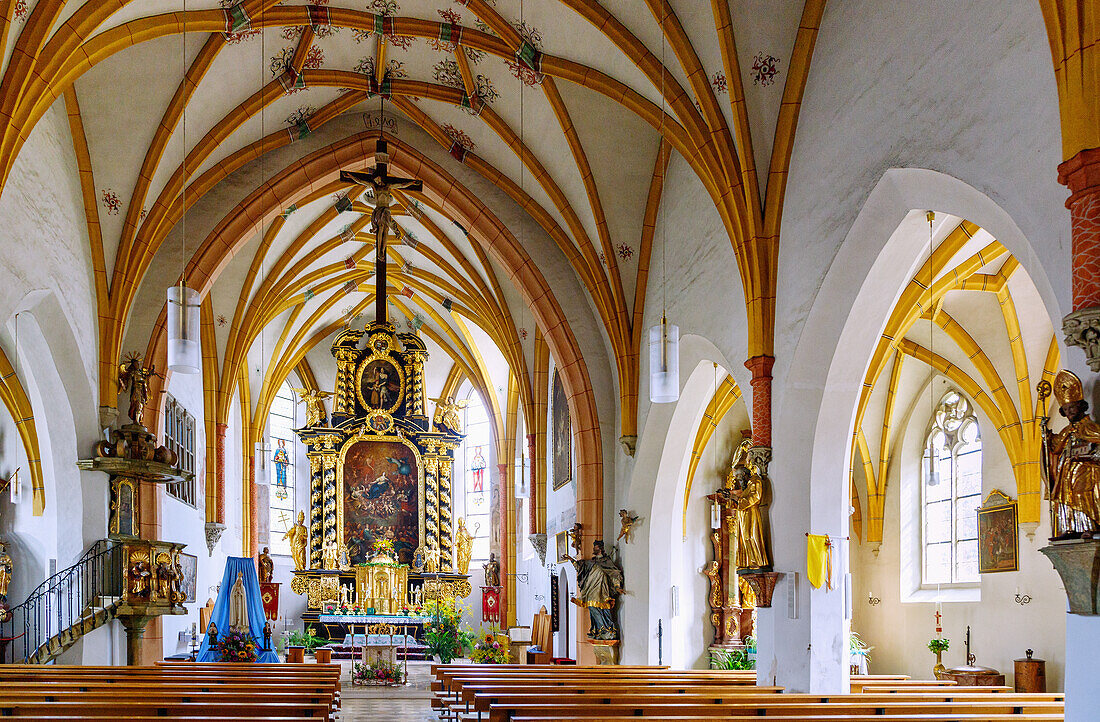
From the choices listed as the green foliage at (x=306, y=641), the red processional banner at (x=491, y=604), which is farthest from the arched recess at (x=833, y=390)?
the red processional banner at (x=491, y=604)

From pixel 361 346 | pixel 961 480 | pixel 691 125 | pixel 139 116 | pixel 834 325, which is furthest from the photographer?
pixel 361 346

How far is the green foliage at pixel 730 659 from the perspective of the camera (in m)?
18.8

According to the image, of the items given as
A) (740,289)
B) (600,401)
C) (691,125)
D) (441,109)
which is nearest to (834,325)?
(740,289)

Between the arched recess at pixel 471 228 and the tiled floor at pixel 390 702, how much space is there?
142 inches

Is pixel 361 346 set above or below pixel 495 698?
above

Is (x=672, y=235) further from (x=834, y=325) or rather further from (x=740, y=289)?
(x=834, y=325)

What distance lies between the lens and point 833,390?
10211mm

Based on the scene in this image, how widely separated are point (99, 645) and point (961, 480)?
1347 centimetres

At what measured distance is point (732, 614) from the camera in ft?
64.1

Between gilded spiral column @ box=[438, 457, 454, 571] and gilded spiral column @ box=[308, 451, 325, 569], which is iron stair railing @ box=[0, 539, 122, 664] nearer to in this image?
gilded spiral column @ box=[308, 451, 325, 569]

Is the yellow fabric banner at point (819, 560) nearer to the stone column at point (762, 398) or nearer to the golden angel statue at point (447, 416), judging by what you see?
the stone column at point (762, 398)

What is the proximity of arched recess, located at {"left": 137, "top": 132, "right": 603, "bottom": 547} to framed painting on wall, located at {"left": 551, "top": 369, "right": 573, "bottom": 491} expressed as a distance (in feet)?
8.50

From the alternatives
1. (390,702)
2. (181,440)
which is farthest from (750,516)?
(181,440)

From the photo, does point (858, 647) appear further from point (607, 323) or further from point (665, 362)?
point (665, 362)
